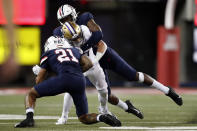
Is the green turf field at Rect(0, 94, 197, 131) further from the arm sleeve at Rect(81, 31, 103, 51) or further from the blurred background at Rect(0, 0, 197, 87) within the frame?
the blurred background at Rect(0, 0, 197, 87)

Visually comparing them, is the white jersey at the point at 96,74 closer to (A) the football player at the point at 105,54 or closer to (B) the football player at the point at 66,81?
(A) the football player at the point at 105,54

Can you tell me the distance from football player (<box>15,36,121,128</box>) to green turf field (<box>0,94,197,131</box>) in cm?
22

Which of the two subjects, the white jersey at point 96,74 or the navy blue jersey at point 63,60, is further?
the white jersey at point 96,74

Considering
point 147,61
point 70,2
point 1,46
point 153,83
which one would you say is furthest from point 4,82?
point 153,83

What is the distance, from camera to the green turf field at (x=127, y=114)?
268 inches

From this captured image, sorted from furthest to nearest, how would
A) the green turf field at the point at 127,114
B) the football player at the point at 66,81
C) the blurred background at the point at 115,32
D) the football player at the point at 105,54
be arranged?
the blurred background at the point at 115,32, the football player at the point at 105,54, the green turf field at the point at 127,114, the football player at the point at 66,81

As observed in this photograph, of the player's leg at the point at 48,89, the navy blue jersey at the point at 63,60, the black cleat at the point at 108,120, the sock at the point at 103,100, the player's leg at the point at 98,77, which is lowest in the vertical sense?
the sock at the point at 103,100

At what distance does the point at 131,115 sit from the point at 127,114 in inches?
5.8

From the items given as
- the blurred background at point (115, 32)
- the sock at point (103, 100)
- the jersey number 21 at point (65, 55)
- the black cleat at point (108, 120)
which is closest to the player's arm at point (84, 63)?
the jersey number 21 at point (65, 55)

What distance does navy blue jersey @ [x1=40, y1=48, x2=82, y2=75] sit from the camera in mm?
6301

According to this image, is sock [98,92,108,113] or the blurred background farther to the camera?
the blurred background

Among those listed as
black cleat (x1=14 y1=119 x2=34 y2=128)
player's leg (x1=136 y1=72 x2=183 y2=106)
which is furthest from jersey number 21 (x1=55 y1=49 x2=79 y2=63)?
player's leg (x1=136 y1=72 x2=183 y2=106)

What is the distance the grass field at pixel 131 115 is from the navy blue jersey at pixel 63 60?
0.60 m

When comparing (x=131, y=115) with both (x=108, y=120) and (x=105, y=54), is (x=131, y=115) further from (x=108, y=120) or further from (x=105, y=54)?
(x=108, y=120)
